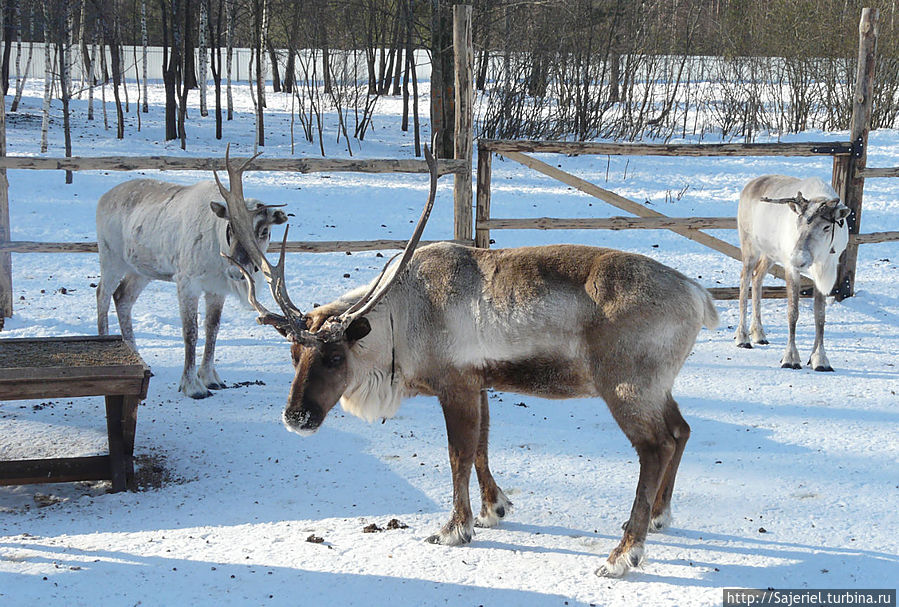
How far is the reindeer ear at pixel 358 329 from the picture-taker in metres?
3.93

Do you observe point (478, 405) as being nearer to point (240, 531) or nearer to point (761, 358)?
point (240, 531)

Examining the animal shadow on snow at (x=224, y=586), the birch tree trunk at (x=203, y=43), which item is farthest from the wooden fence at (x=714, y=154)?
the birch tree trunk at (x=203, y=43)

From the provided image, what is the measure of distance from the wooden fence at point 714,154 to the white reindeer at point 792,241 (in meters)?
0.63

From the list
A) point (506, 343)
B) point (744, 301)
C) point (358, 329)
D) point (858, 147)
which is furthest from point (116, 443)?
point (858, 147)

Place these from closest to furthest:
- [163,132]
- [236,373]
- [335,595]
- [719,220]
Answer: [335,595] → [236,373] → [719,220] → [163,132]

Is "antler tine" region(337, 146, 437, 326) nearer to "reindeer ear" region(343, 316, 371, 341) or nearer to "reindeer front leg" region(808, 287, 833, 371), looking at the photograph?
"reindeer ear" region(343, 316, 371, 341)

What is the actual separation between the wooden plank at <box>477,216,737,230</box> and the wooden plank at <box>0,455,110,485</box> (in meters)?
4.54

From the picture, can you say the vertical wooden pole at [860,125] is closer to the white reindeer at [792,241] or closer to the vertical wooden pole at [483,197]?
the white reindeer at [792,241]

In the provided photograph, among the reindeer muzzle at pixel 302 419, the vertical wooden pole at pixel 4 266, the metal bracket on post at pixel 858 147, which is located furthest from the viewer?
the metal bracket on post at pixel 858 147

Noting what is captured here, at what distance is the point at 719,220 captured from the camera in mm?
8859

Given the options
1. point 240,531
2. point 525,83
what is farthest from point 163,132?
point 240,531

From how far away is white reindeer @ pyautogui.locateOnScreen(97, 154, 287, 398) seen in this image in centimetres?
642

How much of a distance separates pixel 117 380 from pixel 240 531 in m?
1.08

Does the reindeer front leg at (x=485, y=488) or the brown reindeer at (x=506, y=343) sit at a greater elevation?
the brown reindeer at (x=506, y=343)
